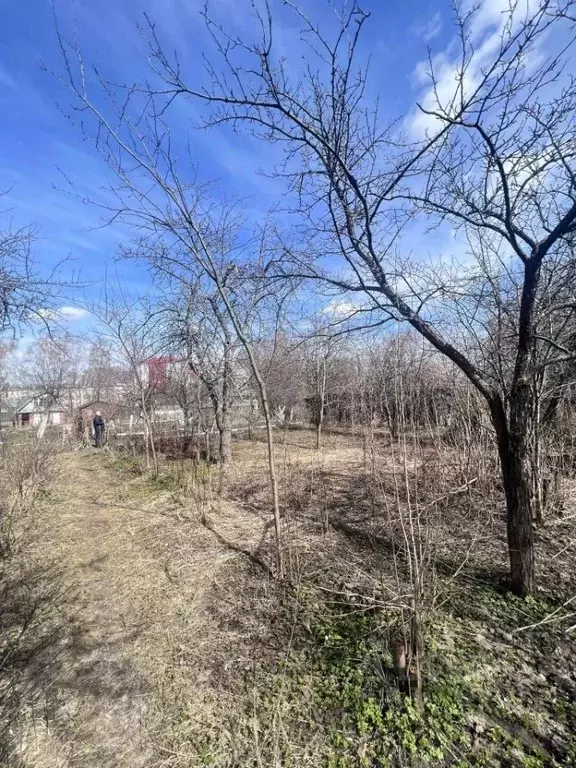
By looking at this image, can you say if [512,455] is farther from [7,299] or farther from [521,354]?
[7,299]

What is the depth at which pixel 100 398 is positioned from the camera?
57.9ft

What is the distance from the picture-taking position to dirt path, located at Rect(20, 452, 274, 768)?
1.83 m

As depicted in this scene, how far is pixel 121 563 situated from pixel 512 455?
13.2 feet

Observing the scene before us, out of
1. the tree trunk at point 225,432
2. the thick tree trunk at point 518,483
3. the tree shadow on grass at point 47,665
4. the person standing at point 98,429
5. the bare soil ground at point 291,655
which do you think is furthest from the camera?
the person standing at point 98,429

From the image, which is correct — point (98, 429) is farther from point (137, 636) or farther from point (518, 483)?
point (518, 483)

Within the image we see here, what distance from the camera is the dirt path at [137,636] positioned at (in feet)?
6.02

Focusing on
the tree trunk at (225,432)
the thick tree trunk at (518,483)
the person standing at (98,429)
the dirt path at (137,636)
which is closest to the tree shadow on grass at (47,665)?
the dirt path at (137,636)

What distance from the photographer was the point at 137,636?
264cm

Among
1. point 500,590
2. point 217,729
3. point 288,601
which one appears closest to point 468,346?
point 500,590

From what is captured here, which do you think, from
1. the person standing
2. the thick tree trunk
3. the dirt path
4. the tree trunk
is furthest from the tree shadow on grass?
the person standing

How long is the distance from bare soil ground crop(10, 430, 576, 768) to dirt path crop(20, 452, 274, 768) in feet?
0.04

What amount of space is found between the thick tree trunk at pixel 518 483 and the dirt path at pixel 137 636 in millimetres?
2120

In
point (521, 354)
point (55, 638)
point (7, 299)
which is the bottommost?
point (55, 638)

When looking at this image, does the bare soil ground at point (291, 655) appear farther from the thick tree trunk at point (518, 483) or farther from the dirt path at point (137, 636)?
the thick tree trunk at point (518, 483)
